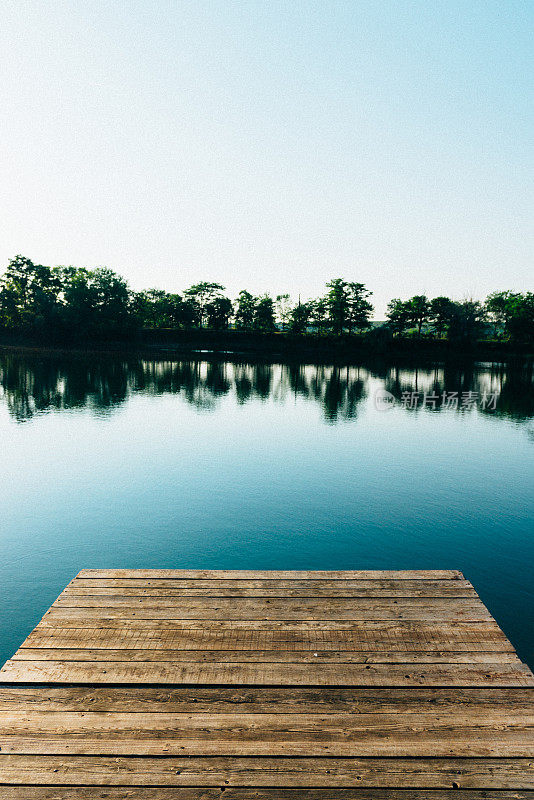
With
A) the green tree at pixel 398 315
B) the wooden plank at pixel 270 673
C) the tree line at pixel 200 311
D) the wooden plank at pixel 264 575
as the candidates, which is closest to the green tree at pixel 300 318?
the tree line at pixel 200 311

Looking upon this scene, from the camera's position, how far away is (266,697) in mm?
4211

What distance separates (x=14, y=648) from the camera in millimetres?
6594

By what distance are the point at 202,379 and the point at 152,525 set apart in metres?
31.6

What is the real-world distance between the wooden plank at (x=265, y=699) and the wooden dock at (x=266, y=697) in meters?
0.01

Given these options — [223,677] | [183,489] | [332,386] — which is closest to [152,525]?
[183,489]

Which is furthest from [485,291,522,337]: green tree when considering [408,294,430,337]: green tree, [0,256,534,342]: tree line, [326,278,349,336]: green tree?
[326,278,349,336]: green tree

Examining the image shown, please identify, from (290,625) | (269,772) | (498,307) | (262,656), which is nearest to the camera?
(269,772)

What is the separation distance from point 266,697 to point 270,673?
30 centimetres

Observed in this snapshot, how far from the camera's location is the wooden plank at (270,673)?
14.5 ft

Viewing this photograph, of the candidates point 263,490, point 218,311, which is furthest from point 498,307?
point 263,490

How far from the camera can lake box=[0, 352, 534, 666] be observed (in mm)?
9430

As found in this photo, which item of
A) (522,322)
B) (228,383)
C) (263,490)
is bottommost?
(263,490)

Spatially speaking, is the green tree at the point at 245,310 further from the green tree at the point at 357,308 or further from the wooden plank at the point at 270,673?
the wooden plank at the point at 270,673

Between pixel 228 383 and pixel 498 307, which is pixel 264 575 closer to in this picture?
pixel 228 383
